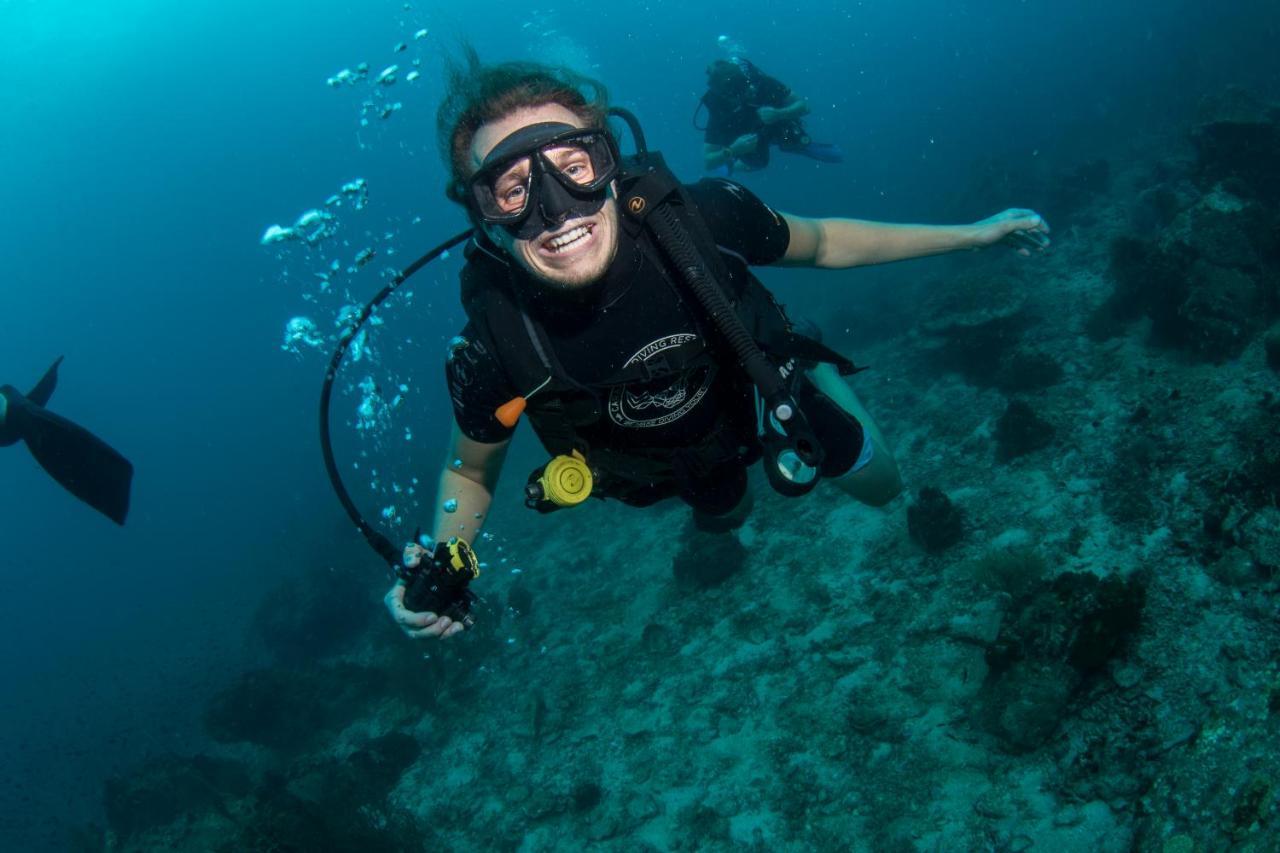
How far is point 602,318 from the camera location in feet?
9.71

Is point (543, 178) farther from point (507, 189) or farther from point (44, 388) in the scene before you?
point (44, 388)

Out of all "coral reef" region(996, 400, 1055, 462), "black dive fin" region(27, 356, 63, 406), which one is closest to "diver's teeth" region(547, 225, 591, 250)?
"coral reef" region(996, 400, 1055, 462)

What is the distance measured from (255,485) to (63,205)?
142926 mm

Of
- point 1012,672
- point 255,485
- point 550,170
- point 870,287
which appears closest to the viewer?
point 550,170

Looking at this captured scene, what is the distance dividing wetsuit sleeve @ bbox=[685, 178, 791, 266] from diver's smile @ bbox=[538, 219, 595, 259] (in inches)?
30.1

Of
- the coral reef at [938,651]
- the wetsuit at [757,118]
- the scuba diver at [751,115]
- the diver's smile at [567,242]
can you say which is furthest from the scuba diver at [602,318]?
the wetsuit at [757,118]

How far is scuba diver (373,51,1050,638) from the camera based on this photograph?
8.65 ft

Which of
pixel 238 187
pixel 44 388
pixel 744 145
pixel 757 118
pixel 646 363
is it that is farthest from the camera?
pixel 238 187

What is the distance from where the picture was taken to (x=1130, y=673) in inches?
162

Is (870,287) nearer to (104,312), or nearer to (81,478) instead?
(81,478)

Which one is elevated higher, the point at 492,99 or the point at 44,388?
the point at 44,388

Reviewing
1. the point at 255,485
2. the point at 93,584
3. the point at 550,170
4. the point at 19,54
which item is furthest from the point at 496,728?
the point at 19,54

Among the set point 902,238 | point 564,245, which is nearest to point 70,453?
point 564,245

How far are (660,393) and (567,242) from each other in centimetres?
89
